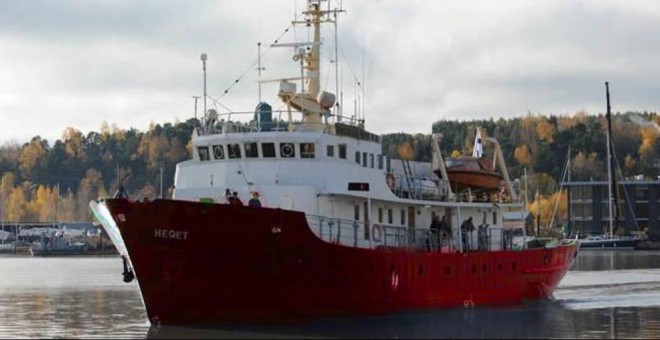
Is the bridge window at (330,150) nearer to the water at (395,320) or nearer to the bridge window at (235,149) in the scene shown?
the bridge window at (235,149)

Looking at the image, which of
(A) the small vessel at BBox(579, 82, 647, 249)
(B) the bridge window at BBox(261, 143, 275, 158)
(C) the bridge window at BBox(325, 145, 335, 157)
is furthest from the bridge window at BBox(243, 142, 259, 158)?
(A) the small vessel at BBox(579, 82, 647, 249)

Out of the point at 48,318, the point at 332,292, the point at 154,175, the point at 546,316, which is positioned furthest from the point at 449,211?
the point at 154,175

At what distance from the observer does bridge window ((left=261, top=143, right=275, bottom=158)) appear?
42.6m

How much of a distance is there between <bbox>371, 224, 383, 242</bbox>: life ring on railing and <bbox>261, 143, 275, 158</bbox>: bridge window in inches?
171

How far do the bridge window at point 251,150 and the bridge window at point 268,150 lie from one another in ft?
0.78

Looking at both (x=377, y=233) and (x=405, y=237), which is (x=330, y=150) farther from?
(x=405, y=237)

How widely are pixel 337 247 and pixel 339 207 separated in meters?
3.74

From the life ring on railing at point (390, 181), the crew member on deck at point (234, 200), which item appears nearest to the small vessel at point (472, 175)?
the life ring on railing at point (390, 181)

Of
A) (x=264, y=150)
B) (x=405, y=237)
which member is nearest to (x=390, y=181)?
(x=405, y=237)

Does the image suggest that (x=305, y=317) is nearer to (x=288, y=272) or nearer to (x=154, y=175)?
(x=288, y=272)

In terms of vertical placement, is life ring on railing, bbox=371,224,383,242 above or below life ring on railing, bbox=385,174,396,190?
below

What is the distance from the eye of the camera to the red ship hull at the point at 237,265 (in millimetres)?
37281

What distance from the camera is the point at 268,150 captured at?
4259 centimetres

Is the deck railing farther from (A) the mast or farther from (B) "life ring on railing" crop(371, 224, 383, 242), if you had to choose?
(A) the mast
